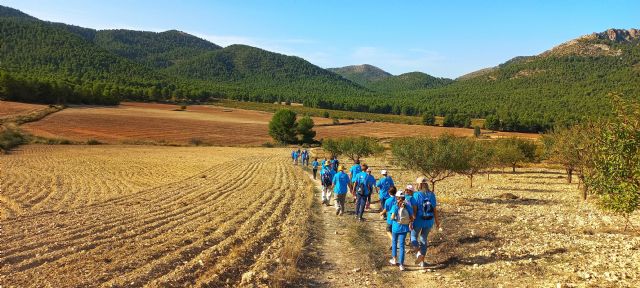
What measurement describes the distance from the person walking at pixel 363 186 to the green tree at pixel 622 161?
767 cm

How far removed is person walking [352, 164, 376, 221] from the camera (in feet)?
53.5

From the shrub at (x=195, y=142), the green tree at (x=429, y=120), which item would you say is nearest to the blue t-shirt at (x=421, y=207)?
the shrub at (x=195, y=142)

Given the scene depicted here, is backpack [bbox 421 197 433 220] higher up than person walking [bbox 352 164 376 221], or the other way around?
backpack [bbox 421 197 433 220]

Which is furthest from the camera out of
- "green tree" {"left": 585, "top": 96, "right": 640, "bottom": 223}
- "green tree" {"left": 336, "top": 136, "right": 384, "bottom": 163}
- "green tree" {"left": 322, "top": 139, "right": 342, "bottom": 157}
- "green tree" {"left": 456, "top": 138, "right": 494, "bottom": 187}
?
"green tree" {"left": 322, "top": 139, "right": 342, "bottom": 157}

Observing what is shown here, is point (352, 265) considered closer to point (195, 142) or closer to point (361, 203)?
point (361, 203)

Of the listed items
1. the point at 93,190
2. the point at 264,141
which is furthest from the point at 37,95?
the point at 93,190

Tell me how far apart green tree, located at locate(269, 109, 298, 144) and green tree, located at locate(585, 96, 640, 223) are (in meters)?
88.6

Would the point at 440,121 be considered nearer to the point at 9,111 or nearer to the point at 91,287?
the point at 9,111

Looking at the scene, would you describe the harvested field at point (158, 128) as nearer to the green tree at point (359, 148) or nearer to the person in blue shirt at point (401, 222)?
the green tree at point (359, 148)

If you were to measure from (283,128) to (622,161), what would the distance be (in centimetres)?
8920

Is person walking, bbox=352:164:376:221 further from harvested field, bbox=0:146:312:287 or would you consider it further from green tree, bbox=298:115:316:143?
green tree, bbox=298:115:316:143

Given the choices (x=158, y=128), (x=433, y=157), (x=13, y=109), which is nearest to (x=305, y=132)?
(x=158, y=128)

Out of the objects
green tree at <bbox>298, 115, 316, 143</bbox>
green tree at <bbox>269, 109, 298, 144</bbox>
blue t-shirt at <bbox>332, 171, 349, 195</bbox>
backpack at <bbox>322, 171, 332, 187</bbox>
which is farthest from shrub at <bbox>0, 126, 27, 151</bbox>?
green tree at <bbox>298, 115, 316, 143</bbox>

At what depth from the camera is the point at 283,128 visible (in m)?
97.8
